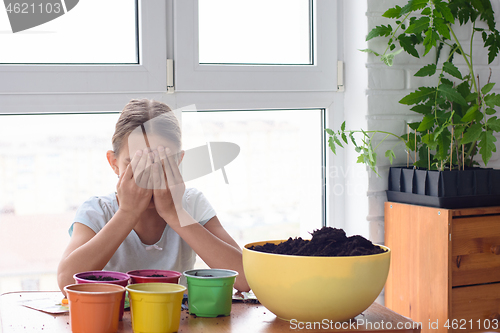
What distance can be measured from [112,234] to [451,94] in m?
0.96

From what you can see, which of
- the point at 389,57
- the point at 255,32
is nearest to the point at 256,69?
the point at 255,32

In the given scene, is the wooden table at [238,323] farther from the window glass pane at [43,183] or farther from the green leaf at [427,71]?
the green leaf at [427,71]

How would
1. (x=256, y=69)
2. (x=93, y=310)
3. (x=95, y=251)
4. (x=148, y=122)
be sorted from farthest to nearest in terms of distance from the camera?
(x=256, y=69) → (x=148, y=122) → (x=95, y=251) → (x=93, y=310)

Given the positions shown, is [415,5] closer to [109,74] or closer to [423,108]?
[423,108]

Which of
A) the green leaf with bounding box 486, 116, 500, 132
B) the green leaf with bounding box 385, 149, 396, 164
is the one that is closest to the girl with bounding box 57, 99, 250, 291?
the green leaf with bounding box 385, 149, 396, 164

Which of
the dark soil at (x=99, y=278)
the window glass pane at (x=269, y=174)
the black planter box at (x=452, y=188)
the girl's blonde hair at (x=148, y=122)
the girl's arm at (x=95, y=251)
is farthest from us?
the window glass pane at (x=269, y=174)

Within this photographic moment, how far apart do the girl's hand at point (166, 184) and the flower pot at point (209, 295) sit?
311 mm

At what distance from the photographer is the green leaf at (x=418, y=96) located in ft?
4.52

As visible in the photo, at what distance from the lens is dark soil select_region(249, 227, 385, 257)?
28.6 inches

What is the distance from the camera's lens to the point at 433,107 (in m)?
A: 1.43

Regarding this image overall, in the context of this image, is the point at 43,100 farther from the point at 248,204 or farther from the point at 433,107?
the point at 433,107

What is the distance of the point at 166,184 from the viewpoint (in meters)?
1.06

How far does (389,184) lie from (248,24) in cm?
65

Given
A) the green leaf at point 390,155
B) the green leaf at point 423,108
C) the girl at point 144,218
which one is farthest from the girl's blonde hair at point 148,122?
the green leaf at point 423,108
